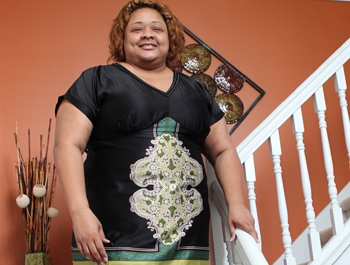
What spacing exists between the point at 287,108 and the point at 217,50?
1.35 metres

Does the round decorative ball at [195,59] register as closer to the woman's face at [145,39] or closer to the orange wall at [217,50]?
the orange wall at [217,50]

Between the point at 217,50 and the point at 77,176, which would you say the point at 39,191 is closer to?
the point at 77,176

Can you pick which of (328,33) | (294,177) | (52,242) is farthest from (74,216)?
(328,33)

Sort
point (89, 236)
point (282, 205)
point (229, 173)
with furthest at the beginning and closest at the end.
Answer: point (282, 205)
point (229, 173)
point (89, 236)

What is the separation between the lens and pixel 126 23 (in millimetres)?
1371

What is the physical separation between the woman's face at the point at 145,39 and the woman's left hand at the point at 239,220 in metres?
0.58

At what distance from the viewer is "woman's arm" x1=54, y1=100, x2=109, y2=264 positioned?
3.26ft

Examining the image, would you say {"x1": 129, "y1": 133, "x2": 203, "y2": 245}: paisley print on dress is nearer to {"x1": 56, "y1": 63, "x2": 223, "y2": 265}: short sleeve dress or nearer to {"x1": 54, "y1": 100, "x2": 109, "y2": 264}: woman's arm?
{"x1": 56, "y1": 63, "x2": 223, "y2": 265}: short sleeve dress

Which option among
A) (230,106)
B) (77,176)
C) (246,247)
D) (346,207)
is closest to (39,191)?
(77,176)

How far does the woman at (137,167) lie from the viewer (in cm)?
107

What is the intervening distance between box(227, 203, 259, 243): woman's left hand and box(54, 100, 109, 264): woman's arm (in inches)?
16.5

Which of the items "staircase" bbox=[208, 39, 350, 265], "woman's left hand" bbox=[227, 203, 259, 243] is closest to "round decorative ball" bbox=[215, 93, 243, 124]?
"staircase" bbox=[208, 39, 350, 265]

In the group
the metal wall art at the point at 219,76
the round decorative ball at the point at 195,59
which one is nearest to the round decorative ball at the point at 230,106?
the metal wall art at the point at 219,76

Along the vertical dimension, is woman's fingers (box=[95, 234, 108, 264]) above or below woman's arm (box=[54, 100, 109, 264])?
below
